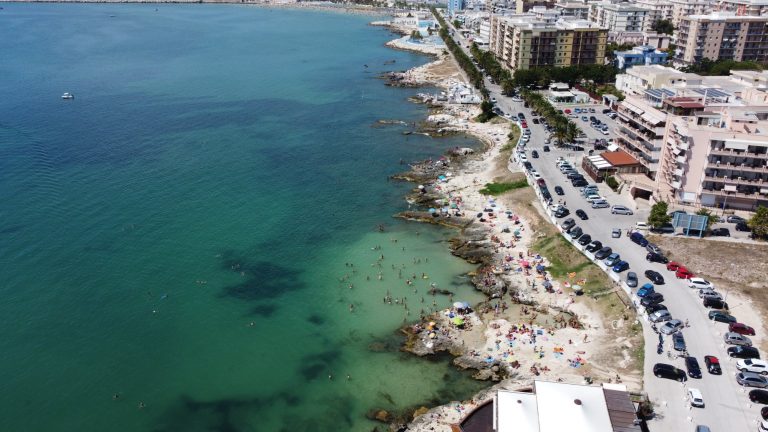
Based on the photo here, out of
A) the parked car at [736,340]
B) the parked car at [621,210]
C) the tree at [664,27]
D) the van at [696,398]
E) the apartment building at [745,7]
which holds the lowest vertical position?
the van at [696,398]

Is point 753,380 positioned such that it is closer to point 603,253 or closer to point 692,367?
point 692,367

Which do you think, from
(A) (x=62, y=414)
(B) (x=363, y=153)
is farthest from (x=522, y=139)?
(A) (x=62, y=414)

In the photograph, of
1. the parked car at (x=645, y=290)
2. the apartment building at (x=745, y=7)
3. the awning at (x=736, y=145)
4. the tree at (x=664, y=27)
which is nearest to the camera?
the parked car at (x=645, y=290)

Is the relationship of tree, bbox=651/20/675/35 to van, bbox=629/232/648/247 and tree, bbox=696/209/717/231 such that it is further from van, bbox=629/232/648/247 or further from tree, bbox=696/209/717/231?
van, bbox=629/232/648/247

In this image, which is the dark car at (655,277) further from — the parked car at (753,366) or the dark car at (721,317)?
the parked car at (753,366)

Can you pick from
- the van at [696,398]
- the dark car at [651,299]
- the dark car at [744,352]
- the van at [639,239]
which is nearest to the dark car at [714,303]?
the dark car at [651,299]

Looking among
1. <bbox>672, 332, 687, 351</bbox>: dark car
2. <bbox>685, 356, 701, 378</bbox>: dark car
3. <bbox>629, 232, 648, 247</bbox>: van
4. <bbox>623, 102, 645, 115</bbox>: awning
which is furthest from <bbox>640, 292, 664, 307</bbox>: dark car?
<bbox>623, 102, 645, 115</bbox>: awning

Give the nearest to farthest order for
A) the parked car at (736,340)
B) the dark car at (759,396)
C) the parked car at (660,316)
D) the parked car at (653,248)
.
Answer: the dark car at (759,396) → the parked car at (736,340) → the parked car at (660,316) → the parked car at (653,248)

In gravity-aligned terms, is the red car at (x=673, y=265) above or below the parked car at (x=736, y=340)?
above
